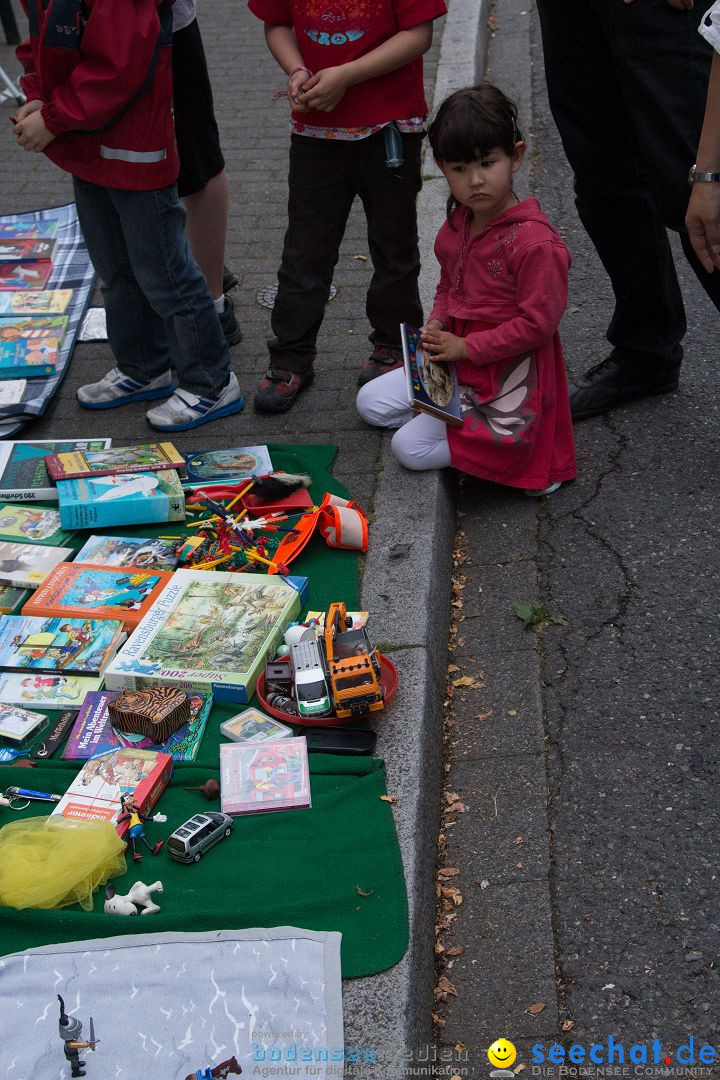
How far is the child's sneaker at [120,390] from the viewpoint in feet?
13.0

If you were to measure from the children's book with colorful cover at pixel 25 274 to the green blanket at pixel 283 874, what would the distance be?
9.50 ft

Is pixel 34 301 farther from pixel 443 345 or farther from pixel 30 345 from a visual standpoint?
pixel 443 345

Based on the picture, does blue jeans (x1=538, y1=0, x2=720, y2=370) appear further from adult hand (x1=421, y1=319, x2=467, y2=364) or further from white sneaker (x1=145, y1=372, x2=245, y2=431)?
white sneaker (x1=145, y1=372, x2=245, y2=431)

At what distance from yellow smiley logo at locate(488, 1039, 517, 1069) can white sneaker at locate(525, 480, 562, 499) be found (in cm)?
182

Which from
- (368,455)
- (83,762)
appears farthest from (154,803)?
(368,455)

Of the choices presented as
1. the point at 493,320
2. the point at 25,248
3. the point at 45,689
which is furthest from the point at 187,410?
the point at 25,248

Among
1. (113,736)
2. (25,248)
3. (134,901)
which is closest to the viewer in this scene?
(134,901)

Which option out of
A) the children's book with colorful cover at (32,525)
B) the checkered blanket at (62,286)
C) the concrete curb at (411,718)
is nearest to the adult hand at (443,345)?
the concrete curb at (411,718)

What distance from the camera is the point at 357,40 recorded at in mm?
3348

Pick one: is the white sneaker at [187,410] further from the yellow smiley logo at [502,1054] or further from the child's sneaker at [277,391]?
the yellow smiley logo at [502,1054]

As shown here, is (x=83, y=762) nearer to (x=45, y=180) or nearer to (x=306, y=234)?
(x=306, y=234)

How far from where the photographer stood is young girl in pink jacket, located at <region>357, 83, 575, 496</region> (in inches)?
122

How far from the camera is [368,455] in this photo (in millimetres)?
3650

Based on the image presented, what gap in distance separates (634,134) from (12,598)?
2.38 m
